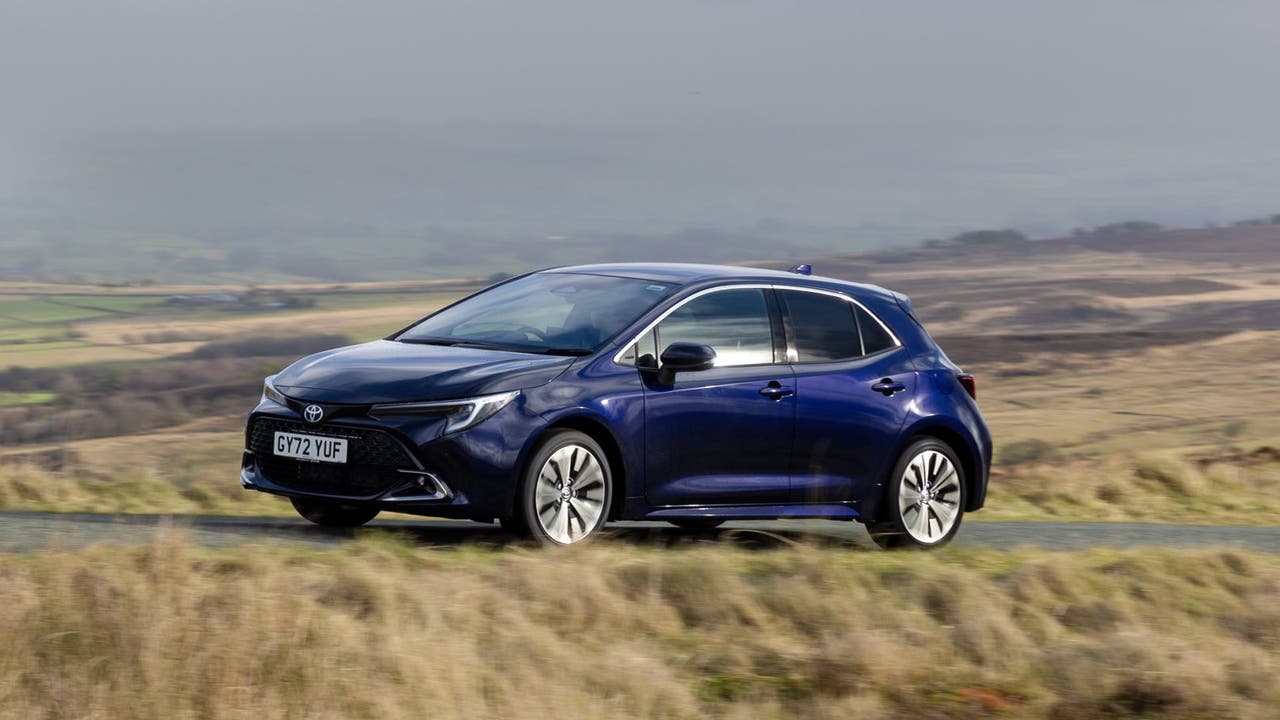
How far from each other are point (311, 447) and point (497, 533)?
1.46 m

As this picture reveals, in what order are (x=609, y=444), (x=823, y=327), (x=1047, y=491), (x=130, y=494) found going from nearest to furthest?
(x=609, y=444) < (x=823, y=327) < (x=130, y=494) < (x=1047, y=491)

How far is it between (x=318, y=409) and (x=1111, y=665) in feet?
13.4

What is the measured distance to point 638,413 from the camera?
909cm

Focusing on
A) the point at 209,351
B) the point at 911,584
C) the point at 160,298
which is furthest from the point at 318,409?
the point at 160,298

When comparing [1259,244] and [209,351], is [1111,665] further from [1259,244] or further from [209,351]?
[1259,244]

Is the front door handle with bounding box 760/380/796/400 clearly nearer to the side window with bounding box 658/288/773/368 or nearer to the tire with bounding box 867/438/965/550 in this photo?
the side window with bounding box 658/288/773/368

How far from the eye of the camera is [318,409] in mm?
8773

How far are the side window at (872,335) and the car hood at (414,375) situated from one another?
91.8 inches

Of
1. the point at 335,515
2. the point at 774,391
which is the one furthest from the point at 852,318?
the point at 335,515

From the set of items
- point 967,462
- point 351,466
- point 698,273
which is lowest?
point 967,462

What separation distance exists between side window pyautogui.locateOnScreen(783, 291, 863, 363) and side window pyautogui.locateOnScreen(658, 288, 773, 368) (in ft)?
0.78

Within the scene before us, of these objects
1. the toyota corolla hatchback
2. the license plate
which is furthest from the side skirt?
the license plate

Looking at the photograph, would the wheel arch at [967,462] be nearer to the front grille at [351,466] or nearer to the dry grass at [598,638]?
the dry grass at [598,638]

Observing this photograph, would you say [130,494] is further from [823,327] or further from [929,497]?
[929,497]
